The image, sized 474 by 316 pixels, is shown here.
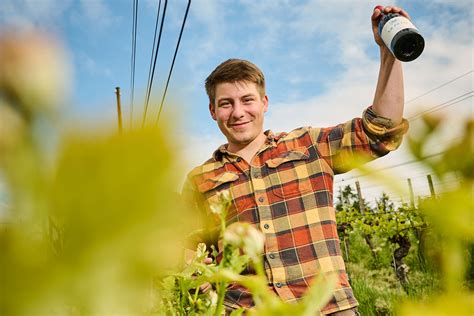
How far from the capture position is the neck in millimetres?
1743

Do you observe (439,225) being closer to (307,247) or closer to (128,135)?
(128,135)

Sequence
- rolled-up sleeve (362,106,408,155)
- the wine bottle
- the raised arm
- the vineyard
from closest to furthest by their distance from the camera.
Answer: the vineyard → the wine bottle → the raised arm → rolled-up sleeve (362,106,408,155)

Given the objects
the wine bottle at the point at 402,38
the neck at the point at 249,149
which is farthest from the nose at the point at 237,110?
the wine bottle at the point at 402,38

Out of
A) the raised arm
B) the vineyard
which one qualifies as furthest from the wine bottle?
the vineyard

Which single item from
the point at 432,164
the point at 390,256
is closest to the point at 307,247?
the point at 432,164

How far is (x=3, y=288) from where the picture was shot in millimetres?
109

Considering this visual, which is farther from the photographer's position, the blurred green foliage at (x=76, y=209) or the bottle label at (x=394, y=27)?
the bottle label at (x=394, y=27)

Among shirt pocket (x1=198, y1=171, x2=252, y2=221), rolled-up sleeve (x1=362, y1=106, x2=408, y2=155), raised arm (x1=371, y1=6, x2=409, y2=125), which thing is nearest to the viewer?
raised arm (x1=371, y1=6, x2=409, y2=125)

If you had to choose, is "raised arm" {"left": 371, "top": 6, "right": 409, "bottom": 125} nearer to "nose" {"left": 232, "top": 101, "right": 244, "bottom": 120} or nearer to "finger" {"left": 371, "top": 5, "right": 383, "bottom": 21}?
"finger" {"left": 371, "top": 5, "right": 383, "bottom": 21}

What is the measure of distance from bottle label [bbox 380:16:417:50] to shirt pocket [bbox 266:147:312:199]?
0.92 m

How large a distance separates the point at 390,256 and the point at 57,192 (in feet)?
22.2

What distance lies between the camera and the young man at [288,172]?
1.41 meters

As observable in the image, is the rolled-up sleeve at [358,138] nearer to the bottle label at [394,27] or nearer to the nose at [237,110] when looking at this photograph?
the nose at [237,110]

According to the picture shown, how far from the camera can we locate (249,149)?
176cm
